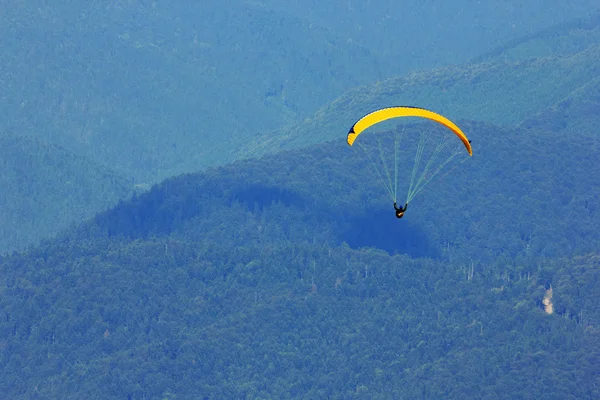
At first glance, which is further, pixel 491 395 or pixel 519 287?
pixel 519 287

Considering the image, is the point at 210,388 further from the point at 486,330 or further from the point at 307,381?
the point at 486,330

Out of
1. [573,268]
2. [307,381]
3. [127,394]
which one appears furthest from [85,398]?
[573,268]

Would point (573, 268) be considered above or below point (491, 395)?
above

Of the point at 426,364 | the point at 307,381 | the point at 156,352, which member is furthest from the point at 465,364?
the point at 156,352

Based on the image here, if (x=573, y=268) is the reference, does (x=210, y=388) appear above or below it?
below

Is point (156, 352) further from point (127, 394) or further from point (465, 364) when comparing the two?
point (465, 364)

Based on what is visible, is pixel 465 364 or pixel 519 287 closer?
pixel 465 364

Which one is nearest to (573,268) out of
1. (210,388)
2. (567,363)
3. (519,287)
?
(519,287)
